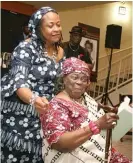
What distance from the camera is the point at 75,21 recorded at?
25.0 feet

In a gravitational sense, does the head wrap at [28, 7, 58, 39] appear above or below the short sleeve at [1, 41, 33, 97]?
above

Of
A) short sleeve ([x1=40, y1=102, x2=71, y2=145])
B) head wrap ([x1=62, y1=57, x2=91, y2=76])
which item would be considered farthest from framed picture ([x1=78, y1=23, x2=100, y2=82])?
short sleeve ([x1=40, y1=102, x2=71, y2=145])

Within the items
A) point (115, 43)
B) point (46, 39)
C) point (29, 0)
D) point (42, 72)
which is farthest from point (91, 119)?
point (29, 0)

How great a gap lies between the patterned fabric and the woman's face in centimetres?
5

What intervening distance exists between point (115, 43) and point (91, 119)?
4438 mm

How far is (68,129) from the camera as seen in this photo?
1.27 m

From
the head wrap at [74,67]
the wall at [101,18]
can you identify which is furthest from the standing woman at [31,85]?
the wall at [101,18]

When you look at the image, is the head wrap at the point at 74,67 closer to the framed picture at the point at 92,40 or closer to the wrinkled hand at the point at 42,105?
the wrinkled hand at the point at 42,105

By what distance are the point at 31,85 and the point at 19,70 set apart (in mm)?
102

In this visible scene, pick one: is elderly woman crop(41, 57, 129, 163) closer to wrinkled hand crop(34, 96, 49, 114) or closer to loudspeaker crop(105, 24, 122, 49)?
wrinkled hand crop(34, 96, 49, 114)

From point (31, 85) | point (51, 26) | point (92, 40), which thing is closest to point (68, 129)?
point (31, 85)

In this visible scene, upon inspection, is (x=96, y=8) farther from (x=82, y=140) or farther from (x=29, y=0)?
(x=82, y=140)

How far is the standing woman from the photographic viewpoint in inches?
61.3

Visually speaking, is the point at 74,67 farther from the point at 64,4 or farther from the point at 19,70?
the point at 64,4
